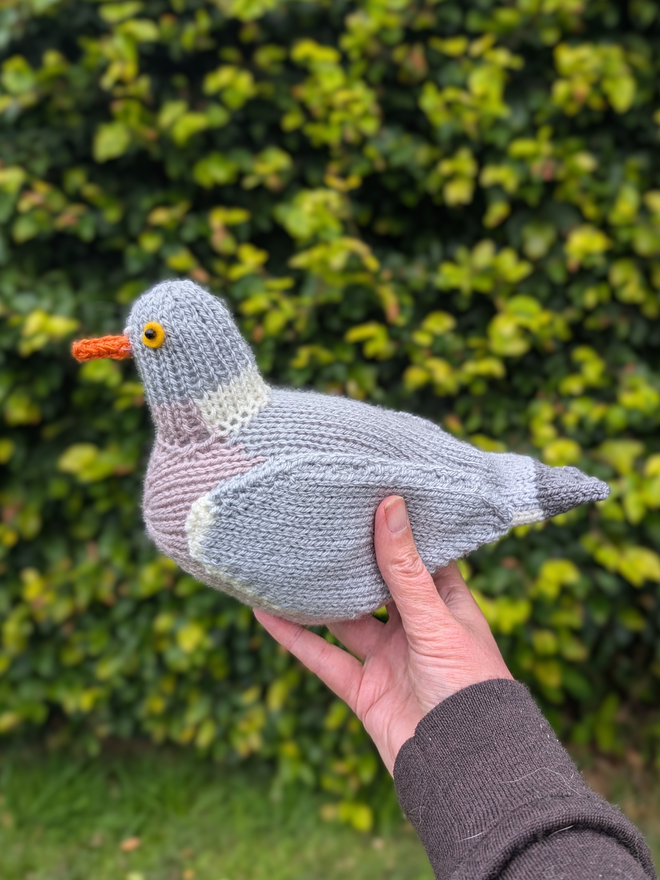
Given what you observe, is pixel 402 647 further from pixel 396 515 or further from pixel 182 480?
pixel 182 480

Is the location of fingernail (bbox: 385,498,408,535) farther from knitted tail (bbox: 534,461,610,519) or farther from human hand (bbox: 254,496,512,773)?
knitted tail (bbox: 534,461,610,519)

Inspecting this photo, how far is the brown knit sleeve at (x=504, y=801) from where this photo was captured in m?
0.73

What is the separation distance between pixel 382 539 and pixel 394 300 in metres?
0.67

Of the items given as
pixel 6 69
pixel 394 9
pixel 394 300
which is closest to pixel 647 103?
pixel 394 9

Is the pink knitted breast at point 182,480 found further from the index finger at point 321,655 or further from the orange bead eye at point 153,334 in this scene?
the index finger at point 321,655

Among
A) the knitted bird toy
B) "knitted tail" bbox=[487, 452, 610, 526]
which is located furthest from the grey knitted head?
"knitted tail" bbox=[487, 452, 610, 526]

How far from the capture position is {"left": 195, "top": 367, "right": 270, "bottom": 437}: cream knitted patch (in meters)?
0.84

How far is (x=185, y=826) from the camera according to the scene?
175 centimetres

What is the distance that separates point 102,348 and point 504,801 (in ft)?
2.48

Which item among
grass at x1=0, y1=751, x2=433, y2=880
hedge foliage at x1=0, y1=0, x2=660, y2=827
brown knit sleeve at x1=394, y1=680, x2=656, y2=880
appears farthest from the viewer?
grass at x1=0, y1=751, x2=433, y2=880

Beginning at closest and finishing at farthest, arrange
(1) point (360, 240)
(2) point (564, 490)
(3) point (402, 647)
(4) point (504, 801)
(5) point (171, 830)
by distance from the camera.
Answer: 1. (4) point (504, 801)
2. (2) point (564, 490)
3. (3) point (402, 647)
4. (1) point (360, 240)
5. (5) point (171, 830)

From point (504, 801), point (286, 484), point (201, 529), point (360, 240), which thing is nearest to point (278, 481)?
point (286, 484)

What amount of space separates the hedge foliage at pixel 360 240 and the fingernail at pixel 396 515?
57cm

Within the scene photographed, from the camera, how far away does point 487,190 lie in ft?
4.62
